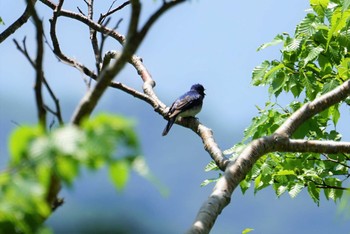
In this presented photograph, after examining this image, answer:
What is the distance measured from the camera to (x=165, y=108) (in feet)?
18.3

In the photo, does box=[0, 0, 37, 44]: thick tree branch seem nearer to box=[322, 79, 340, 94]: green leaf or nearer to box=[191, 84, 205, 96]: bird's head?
box=[322, 79, 340, 94]: green leaf

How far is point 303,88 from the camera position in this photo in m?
5.41

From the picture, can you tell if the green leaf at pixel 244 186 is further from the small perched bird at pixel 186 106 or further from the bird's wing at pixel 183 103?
the bird's wing at pixel 183 103

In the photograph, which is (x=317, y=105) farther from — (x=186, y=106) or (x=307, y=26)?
(x=186, y=106)

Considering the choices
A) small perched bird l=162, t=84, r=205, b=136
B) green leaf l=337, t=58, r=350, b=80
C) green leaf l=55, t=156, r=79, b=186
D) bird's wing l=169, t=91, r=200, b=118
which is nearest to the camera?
green leaf l=55, t=156, r=79, b=186

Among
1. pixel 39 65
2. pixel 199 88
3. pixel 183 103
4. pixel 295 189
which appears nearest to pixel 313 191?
pixel 295 189

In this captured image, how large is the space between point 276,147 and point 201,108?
4.68m

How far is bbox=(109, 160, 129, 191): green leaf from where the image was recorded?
5.22ft

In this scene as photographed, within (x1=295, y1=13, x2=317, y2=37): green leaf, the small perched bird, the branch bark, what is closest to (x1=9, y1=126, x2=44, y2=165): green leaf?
the branch bark

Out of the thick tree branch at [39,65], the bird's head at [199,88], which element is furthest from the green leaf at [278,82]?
the bird's head at [199,88]

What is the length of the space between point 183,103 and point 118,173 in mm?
6453

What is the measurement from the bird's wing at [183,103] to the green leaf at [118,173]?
5564 millimetres

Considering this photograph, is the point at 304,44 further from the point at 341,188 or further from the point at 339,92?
the point at 339,92

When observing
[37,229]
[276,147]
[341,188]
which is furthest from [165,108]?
[37,229]
